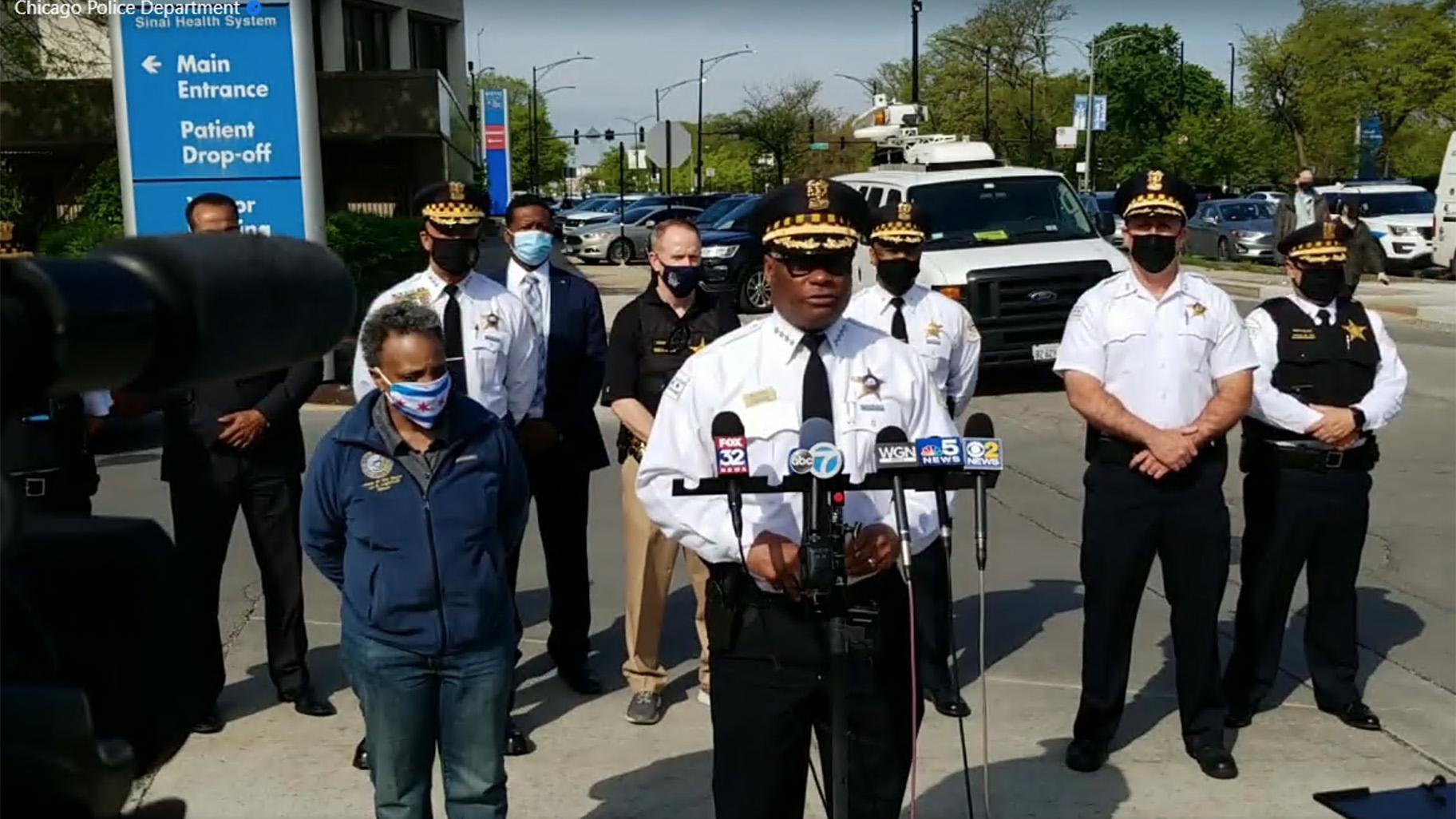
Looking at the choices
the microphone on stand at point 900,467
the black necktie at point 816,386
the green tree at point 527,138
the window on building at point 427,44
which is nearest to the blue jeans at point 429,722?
the black necktie at point 816,386

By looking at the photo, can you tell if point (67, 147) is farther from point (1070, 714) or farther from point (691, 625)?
point (1070, 714)

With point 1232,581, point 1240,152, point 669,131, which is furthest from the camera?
point 1240,152

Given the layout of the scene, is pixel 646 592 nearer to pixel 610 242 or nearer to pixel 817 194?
pixel 817 194

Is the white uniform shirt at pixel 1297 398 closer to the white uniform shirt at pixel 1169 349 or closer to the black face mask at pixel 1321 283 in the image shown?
the black face mask at pixel 1321 283

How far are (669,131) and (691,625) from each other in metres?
17.3

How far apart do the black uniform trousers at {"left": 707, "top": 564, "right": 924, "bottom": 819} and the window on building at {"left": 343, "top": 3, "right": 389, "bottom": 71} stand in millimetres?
30911

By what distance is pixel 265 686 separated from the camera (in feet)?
20.8

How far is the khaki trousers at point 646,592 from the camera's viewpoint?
20.0 ft

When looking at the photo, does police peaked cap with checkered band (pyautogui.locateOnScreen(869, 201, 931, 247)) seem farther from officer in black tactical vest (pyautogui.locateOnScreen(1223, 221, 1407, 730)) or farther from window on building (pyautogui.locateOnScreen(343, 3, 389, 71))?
window on building (pyautogui.locateOnScreen(343, 3, 389, 71))

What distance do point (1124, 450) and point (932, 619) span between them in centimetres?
119

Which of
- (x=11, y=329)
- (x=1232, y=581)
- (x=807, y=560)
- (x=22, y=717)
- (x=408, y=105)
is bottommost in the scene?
(x=1232, y=581)

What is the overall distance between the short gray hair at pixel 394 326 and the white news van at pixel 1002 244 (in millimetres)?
8995

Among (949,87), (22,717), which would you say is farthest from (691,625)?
(949,87)

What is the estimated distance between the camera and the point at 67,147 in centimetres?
2550
